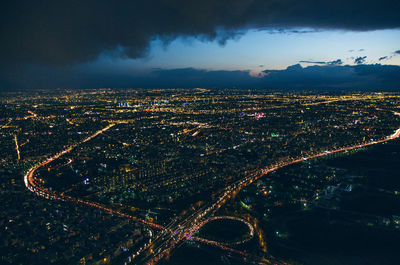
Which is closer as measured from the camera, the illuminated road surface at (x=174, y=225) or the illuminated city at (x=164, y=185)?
the illuminated road surface at (x=174, y=225)

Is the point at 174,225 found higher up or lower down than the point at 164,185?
lower down

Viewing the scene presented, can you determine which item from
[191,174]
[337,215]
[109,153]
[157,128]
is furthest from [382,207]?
[157,128]

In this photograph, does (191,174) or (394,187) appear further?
(191,174)

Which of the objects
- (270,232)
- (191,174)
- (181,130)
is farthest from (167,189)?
(181,130)

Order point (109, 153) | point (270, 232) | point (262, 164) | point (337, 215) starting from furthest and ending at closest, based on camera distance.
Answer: point (109, 153) < point (262, 164) < point (337, 215) < point (270, 232)

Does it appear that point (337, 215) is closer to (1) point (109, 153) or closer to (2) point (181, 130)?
(1) point (109, 153)

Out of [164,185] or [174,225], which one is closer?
[174,225]

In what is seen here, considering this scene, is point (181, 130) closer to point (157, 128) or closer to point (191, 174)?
point (157, 128)

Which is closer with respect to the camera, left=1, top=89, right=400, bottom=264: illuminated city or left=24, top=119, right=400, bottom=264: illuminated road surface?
left=24, top=119, right=400, bottom=264: illuminated road surface

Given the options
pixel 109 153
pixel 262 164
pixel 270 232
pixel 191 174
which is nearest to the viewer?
pixel 270 232
